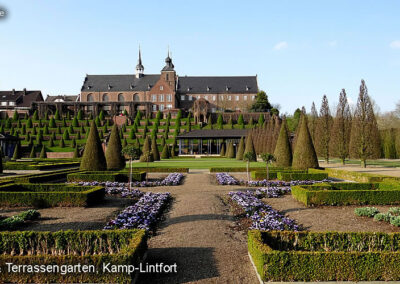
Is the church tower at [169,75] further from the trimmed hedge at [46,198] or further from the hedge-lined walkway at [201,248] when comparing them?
the hedge-lined walkway at [201,248]

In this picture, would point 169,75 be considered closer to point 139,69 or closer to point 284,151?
point 139,69

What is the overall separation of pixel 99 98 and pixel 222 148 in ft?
170

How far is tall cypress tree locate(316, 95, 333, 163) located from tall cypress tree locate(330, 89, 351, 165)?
99cm

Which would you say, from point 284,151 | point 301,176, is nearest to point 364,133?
point 284,151

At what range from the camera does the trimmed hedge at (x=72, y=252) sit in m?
4.80

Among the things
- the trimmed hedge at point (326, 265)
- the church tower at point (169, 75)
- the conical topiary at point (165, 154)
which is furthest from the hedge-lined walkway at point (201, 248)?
the church tower at point (169, 75)

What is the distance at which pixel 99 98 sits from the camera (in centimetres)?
8719

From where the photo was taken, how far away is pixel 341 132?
32406mm

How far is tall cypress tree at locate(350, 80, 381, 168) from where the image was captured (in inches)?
1136

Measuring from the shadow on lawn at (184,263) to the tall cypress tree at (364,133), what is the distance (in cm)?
2669

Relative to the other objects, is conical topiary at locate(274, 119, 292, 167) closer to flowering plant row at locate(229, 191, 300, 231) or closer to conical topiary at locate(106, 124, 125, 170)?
conical topiary at locate(106, 124, 125, 170)

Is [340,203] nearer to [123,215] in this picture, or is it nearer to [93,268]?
[123,215]

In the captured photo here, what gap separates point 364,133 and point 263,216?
24.6m

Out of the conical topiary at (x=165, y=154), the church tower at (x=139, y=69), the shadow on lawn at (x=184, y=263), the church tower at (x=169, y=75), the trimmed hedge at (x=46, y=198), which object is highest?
the church tower at (x=139, y=69)
